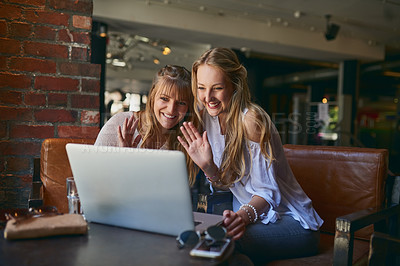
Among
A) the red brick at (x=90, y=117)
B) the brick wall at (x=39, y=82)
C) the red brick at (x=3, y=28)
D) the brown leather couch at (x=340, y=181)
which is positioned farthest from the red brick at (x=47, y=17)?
the brown leather couch at (x=340, y=181)

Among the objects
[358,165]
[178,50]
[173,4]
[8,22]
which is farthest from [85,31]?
[178,50]

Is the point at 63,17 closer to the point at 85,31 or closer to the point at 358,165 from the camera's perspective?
the point at 85,31

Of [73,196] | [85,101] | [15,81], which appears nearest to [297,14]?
[85,101]

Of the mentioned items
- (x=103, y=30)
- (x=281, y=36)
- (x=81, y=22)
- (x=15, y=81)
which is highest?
(x=281, y=36)

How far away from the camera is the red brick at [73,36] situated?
192cm

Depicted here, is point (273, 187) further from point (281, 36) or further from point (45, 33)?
point (281, 36)

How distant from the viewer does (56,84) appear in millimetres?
1916

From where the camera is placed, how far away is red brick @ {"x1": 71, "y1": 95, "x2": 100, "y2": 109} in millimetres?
1960

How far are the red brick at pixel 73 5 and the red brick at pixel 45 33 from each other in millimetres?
121

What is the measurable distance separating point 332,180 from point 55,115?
1458mm

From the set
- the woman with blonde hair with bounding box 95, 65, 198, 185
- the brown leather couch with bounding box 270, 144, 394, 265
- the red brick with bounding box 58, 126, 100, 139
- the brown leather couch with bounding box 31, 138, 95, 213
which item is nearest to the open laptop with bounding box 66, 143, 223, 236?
the woman with blonde hair with bounding box 95, 65, 198, 185

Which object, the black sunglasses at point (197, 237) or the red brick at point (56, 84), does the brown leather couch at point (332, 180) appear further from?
the black sunglasses at point (197, 237)

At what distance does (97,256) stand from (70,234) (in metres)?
0.18

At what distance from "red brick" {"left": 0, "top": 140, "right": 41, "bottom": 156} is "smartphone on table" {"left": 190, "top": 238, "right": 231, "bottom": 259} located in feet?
4.33
